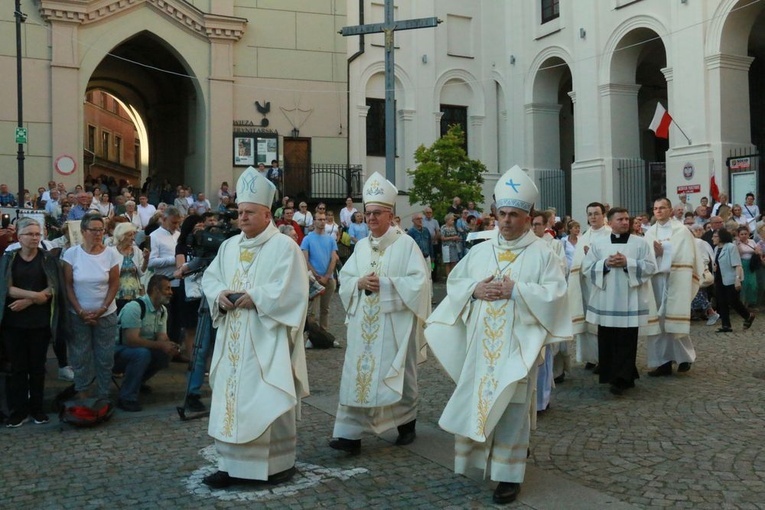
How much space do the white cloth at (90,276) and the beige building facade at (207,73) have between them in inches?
602

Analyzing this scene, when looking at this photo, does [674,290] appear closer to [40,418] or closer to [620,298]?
[620,298]

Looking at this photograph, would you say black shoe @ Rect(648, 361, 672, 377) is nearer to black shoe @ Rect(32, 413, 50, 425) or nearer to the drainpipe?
black shoe @ Rect(32, 413, 50, 425)

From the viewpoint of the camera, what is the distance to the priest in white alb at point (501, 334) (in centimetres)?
523

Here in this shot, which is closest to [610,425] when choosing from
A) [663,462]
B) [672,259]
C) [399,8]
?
[663,462]

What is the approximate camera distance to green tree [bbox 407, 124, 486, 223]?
22.7 metres

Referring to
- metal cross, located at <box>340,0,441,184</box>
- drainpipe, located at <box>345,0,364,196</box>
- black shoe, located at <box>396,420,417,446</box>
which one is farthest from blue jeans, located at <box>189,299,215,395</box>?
drainpipe, located at <box>345,0,364,196</box>

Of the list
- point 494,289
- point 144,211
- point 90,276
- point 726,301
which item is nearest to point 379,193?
point 494,289

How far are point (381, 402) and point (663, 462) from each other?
6.73 ft

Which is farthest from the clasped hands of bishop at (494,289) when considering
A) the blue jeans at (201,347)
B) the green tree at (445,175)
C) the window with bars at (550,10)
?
the window with bars at (550,10)

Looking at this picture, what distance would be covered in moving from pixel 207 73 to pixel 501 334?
20.7 meters

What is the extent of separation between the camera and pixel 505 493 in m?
5.13

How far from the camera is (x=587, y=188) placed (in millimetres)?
24719

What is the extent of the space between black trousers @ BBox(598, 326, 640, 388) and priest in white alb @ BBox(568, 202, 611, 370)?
69 centimetres

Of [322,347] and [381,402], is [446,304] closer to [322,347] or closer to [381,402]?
[381,402]
